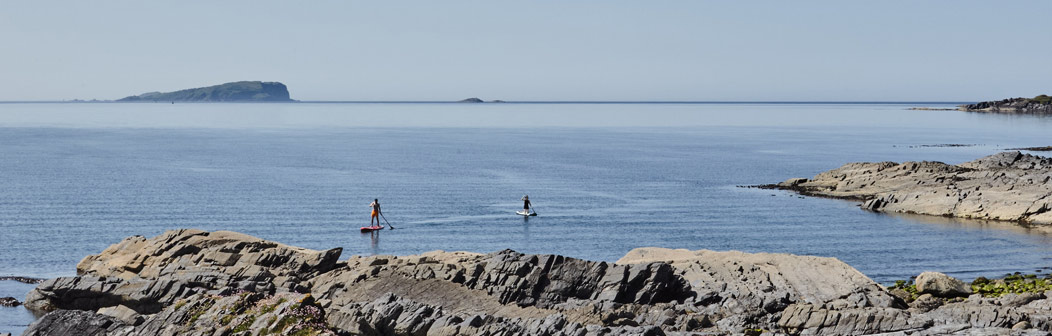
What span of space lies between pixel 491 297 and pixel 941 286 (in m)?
17.9

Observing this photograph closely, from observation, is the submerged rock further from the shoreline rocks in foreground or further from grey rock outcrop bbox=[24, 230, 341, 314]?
the shoreline rocks in foreground

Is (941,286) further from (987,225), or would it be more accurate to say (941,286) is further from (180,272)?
(987,225)

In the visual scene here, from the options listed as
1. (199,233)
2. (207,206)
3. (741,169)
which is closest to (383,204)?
(207,206)

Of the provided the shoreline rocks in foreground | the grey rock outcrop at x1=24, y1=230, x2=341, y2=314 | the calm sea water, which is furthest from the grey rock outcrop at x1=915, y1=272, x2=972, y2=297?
the shoreline rocks in foreground

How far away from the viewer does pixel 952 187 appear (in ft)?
260

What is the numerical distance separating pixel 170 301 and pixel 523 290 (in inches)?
532

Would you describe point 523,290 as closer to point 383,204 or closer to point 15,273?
point 15,273

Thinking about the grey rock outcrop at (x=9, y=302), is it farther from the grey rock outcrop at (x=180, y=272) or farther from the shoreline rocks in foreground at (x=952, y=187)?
the shoreline rocks in foreground at (x=952, y=187)

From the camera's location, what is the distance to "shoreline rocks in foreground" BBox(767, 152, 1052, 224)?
234 feet

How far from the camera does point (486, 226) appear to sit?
71.6 metres

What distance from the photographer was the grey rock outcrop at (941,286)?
40.3 meters

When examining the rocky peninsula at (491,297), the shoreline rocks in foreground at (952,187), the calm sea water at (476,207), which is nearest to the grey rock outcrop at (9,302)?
the calm sea water at (476,207)

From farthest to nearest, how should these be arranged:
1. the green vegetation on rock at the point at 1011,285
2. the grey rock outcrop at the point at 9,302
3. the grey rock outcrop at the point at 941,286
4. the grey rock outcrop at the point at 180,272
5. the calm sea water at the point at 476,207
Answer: the calm sea water at the point at 476,207
the grey rock outcrop at the point at 9,302
the green vegetation on rock at the point at 1011,285
the grey rock outcrop at the point at 941,286
the grey rock outcrop at the point at 180,272

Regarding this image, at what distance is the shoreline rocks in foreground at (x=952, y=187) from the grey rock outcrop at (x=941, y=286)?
31376 mm
